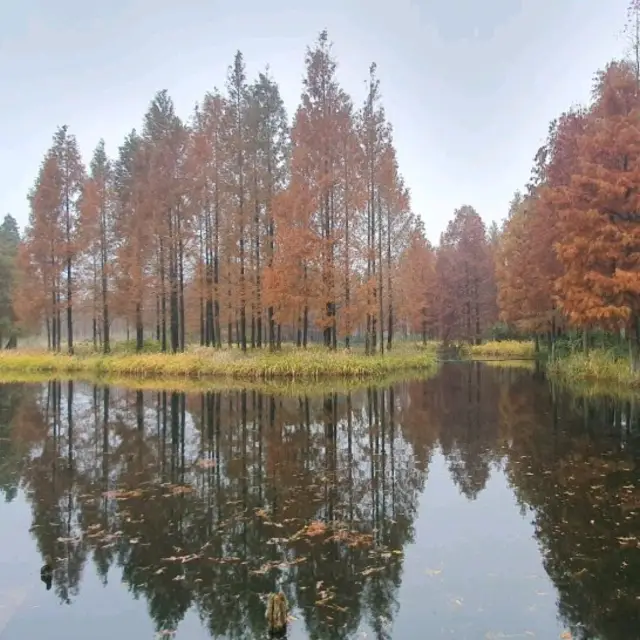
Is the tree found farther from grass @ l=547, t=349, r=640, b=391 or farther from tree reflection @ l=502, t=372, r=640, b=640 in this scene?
tree reflection @ l=502, t=372, r=640, b=640

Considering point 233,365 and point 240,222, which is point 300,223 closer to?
point 240,222

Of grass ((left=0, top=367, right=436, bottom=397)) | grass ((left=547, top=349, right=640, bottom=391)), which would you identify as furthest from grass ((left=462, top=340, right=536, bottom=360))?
grass ((left=547, top=349, right=640, bottom=391))

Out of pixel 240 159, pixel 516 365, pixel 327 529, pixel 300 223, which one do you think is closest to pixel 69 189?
pixel 240 159

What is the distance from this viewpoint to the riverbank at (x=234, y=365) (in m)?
26.3

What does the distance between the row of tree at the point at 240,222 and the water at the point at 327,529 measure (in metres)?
14.6

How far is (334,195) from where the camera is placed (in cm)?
2838

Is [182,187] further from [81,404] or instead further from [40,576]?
[40,576]

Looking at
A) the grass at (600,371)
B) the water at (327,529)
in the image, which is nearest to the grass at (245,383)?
the grass at (600,371)

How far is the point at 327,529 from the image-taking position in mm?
7164

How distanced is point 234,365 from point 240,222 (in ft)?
28.1

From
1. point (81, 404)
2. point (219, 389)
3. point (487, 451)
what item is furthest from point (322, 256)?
point (487, 451)

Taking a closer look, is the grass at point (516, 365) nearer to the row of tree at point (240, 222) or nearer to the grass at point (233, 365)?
the grass at point (233, 365)

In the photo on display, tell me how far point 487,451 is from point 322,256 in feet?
57.4

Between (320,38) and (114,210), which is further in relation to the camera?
(114,210)
